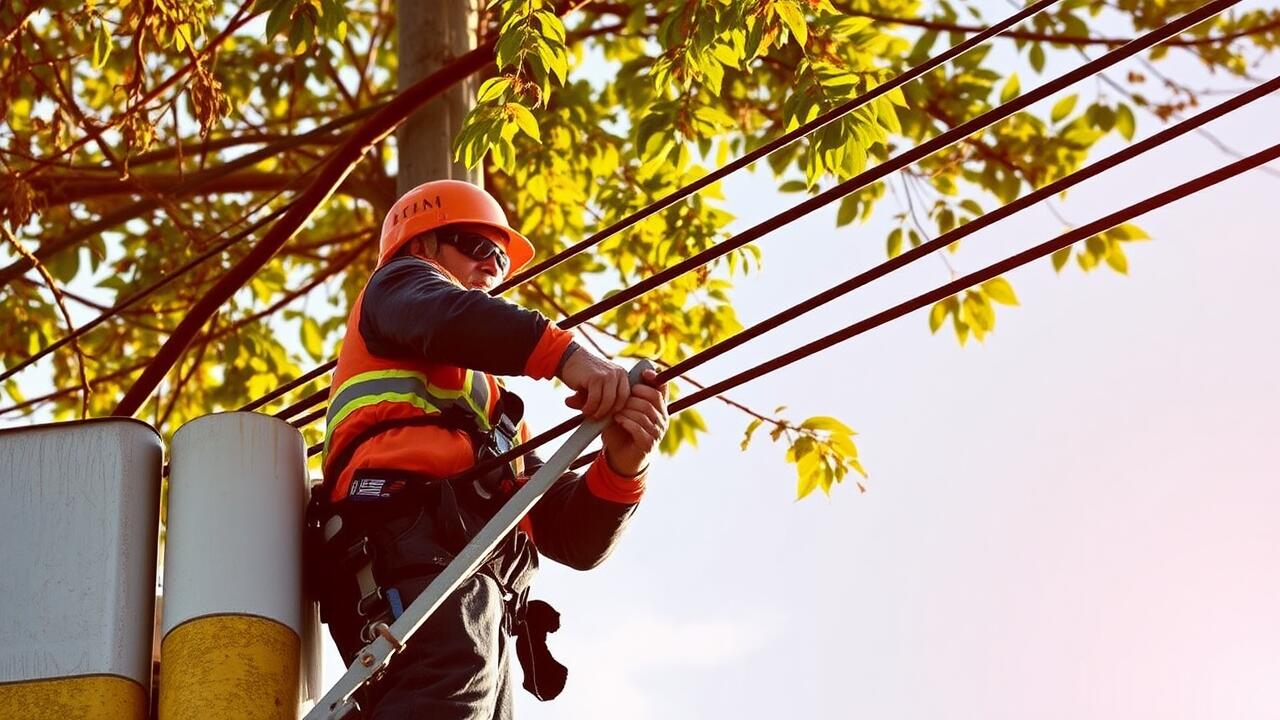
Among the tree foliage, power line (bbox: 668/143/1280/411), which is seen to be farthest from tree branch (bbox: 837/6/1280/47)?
power line (bbox: 668/143/1280/411)

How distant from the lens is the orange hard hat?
4.27 metres

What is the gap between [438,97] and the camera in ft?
19.2

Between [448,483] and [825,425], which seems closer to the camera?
[448,483]

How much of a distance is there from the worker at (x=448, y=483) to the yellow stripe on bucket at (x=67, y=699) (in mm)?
496

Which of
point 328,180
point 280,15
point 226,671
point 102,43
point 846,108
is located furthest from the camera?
point 328,180

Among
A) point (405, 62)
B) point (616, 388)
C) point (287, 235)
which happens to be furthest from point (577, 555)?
point (405, 62)

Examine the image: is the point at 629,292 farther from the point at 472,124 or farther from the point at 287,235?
the point at 287,235

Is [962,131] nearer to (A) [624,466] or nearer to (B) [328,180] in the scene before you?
(A) [624,466]

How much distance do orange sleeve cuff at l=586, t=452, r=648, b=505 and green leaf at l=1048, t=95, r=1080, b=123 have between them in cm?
445

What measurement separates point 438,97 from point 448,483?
8.16ft

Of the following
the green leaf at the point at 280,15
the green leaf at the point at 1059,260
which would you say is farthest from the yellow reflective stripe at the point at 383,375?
the green leaf at the point at 1059,260

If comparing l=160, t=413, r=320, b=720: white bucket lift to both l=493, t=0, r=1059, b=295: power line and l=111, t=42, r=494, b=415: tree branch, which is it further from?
l=111, t=42, r=494, b=415: tree branch

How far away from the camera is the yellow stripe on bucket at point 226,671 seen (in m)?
3.47

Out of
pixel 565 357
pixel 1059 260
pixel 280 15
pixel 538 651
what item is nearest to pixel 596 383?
pixel 565 357
